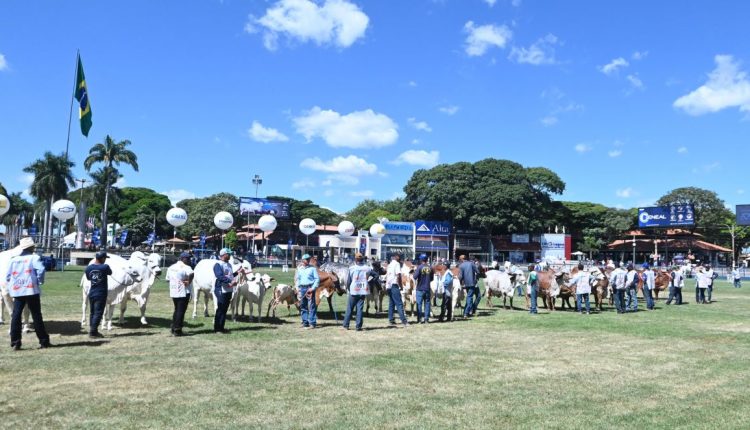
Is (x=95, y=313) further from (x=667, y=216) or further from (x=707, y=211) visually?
(x=707, y=211)

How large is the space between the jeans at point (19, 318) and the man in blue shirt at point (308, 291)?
5604 millimetres

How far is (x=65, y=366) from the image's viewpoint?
8680 mm

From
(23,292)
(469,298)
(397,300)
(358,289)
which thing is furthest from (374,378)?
(469,298)

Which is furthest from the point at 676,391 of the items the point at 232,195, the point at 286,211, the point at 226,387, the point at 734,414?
the point at 232,195

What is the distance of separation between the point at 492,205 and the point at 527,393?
2702 inches

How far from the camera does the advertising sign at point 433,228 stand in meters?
76.1

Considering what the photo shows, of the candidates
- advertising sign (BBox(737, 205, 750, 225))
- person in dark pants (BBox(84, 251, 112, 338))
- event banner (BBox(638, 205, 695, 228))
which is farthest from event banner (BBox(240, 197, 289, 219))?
person in dark pants (BBox(84, 251, 112, 338))

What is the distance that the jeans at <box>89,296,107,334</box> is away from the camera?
1123cm

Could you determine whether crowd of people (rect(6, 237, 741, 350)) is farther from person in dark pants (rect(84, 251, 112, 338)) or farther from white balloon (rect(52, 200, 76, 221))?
white balloon (rect(52, 200, 76, 221))

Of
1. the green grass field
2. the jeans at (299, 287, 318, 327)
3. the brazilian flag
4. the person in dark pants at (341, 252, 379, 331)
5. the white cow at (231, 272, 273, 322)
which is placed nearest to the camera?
the green grass field

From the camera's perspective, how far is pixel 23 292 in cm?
995

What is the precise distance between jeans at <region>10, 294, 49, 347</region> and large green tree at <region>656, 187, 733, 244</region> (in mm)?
89618

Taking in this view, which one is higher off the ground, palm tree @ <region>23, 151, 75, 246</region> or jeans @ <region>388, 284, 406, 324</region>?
palm tree @ <region>23, 151, 75, 246</region>

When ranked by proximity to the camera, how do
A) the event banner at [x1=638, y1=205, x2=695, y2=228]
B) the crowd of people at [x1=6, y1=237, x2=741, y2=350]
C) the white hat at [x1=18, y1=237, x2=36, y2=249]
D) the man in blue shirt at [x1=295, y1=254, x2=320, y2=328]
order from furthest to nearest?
the event banner at [x1=638, y1=205, x2=695, y2=228]
the man in blue shirt at [x1=295, y1=254, x2=320, y2=328]
the white hat at [x1=18, y1=237, x2=36, y2=249]
the crowd of people at [x1=6, y1=237, x2=741, y2=350]
